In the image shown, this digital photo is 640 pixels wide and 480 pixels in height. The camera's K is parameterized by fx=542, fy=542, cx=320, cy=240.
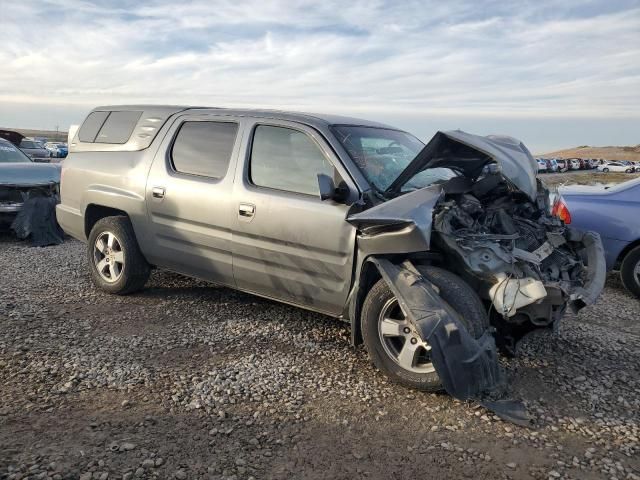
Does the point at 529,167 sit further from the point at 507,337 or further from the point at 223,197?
the point at 223,197

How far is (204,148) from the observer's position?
484 centimetres

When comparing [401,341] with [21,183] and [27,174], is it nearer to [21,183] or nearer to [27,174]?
[21,183]

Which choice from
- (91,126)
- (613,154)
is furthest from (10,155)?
(613,154)

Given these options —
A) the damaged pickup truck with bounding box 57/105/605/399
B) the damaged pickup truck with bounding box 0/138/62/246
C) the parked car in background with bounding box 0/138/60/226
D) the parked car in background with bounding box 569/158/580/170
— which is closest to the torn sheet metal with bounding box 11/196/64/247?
the damaged pickup truck with bounding box 0/138/62/246

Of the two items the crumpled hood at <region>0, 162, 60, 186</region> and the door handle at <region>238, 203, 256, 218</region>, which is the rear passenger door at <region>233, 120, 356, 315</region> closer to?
the door handle at <region>238, 203, 256, 218</region>

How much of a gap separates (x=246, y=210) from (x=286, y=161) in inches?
20.1

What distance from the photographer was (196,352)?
13.5 ft

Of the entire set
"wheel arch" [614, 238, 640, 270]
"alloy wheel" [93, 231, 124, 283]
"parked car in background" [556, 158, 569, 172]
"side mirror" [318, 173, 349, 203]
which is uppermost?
"side mirror" [318, 173, 349, 203]

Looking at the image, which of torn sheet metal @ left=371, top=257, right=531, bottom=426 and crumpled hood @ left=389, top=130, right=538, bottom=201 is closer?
torn sheet metal @ left=371, top=257, right=531, bottom=426

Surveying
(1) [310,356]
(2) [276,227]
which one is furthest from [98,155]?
(1) [310,356]

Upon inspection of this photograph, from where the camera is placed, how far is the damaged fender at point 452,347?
328cm

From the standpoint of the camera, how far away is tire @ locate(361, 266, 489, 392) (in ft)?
11.5

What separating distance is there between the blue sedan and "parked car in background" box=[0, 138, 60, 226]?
7.49m

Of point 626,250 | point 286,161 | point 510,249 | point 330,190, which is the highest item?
point 286,161
